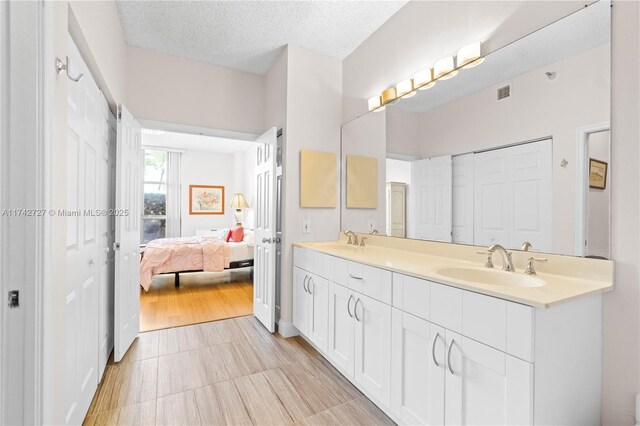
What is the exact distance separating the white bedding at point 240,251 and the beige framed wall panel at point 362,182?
102 inches

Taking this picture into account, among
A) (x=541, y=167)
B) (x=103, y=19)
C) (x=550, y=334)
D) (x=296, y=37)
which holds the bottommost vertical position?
(x=550, y=334)

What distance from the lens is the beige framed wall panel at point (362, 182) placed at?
2736mm

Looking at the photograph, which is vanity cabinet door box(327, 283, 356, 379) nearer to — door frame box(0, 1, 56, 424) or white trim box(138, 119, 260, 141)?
door frame box(0, 1, 56, 424)

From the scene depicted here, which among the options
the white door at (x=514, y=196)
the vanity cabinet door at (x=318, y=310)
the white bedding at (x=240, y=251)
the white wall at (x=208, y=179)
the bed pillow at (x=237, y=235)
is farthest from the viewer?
the white wall at (x=208, y=179)

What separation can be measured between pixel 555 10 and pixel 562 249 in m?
1.16

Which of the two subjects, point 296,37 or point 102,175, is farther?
point 296,37

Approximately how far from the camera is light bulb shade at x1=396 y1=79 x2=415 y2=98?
2242mm

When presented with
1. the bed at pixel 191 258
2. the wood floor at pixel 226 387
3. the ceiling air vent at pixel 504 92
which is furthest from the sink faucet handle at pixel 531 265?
the bed at pixel 191 258

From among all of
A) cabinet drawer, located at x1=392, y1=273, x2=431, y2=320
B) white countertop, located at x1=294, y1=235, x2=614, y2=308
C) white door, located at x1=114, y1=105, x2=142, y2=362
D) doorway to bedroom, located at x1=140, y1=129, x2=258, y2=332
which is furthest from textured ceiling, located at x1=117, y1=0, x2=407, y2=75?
cabinet drawer, located at x1=392, y1=273, x2=431, y2=320

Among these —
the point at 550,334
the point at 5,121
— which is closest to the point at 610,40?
the point at 550,334

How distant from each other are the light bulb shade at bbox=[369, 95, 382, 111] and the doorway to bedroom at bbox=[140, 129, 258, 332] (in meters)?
2.27

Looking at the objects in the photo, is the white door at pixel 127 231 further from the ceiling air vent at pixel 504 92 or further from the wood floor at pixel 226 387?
the ceiling air vent at pixel 504 92

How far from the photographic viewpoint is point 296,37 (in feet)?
8.75

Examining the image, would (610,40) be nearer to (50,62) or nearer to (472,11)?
(472,11)
